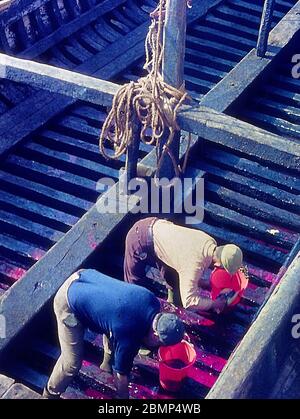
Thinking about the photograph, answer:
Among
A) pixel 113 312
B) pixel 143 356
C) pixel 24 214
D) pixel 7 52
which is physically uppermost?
pixel 7 52

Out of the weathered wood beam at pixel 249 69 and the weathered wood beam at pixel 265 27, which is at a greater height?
the weathered wood beam at pixel 265 27

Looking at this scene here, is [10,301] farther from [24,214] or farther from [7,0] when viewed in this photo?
[7,0]

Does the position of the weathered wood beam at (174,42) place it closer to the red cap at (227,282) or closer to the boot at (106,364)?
the red cap at (227,282)

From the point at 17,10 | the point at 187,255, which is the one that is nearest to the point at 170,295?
the point at 187,255

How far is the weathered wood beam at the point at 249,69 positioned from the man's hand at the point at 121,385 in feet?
10.3

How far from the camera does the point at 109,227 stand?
538 centimetres

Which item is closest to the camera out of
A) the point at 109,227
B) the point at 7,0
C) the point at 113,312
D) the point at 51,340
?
the point at 113,312

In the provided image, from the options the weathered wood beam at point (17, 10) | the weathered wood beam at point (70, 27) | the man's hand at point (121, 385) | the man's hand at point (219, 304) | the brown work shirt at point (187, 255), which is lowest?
the man's hand at point (121, 385)

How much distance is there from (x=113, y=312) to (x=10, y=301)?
1076 mm

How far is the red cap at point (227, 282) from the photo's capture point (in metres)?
4.93

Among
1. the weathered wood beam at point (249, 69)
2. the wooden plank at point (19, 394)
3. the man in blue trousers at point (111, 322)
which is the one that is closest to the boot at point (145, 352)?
the man in blue trousers at point (111, 322)

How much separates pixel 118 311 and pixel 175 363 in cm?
72

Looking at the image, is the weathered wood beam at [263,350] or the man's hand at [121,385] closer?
the weathered wood beam at [263,350]
